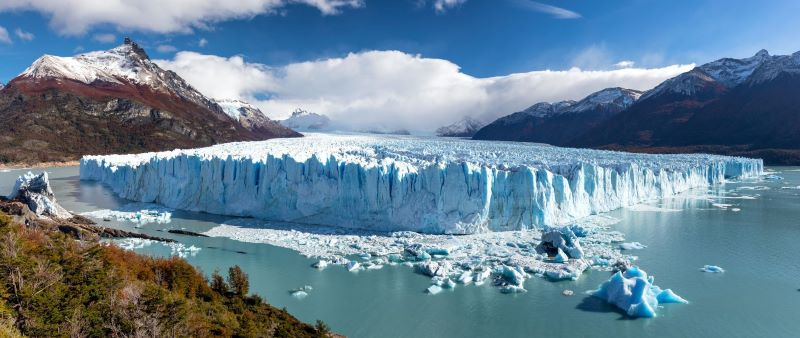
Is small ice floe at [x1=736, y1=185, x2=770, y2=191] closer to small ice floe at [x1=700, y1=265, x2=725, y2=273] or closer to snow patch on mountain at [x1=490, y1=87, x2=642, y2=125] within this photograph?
small ice floe at [x1=700, y1=265, x2=725, y2=273]

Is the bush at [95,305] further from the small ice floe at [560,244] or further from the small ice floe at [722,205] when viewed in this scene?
the small ice floe at [722,205]

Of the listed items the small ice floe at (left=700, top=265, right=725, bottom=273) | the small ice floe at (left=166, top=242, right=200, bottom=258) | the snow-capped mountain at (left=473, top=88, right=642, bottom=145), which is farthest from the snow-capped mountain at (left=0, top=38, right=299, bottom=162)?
the small ice floe at (left=700, top=265, right=725, bottom=273)

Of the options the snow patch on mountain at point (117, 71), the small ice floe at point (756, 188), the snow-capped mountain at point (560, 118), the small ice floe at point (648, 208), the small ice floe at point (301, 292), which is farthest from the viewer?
the snow-capped mountain at point (560, 118)

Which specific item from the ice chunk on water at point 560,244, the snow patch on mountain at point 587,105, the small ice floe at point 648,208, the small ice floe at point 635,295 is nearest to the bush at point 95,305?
the small ice floe at point 635,295

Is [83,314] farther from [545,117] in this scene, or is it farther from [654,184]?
[545,117]

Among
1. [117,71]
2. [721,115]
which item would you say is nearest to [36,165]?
[117,71]

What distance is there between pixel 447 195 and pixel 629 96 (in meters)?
79.5

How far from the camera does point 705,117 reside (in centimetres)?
5931

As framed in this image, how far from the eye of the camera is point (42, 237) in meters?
9.49

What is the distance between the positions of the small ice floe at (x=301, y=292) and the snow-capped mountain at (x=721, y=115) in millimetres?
50676

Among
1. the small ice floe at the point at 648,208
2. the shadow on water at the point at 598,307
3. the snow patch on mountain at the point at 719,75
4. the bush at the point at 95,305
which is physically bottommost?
the shadow on water at the point at 598,307

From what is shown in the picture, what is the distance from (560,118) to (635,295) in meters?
77.7

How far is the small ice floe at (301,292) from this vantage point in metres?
10.0

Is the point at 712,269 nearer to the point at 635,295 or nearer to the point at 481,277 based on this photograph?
the point at 635,295
